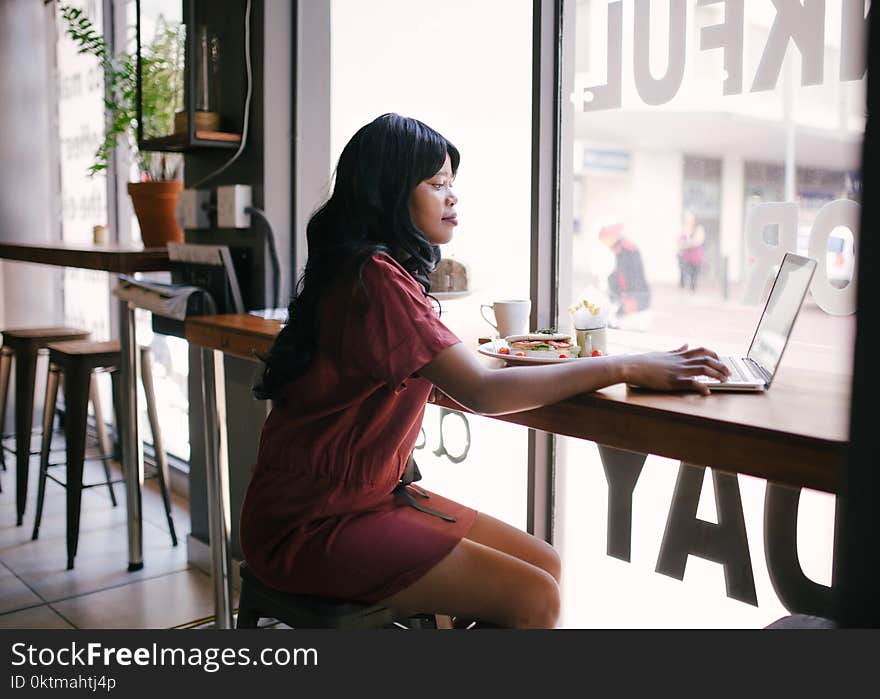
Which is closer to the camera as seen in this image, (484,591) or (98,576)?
(484,591)

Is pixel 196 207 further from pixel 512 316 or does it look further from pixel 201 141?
pixel 512 316

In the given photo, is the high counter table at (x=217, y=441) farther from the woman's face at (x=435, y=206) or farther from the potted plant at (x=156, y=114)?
the potted plant at (x=156, y=114)

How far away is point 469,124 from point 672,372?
49.5 inches

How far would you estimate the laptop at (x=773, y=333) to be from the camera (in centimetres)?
131

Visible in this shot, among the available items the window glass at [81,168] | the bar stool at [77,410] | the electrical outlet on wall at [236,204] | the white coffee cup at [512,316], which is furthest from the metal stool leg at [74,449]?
the white coffee cup at [512,316]

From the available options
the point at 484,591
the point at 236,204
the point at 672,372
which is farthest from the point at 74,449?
the point at 672,372

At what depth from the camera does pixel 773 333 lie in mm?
1401

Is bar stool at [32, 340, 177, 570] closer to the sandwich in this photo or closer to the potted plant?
the potted plant

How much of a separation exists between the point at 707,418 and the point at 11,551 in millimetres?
2855

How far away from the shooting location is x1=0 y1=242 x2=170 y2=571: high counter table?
2688 mm

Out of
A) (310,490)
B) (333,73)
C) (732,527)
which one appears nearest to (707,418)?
(310,490)

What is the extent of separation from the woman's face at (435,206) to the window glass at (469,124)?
1.40 feet

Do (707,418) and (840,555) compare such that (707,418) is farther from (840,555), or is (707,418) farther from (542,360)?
(840,555)

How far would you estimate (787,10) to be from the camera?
165 cm
